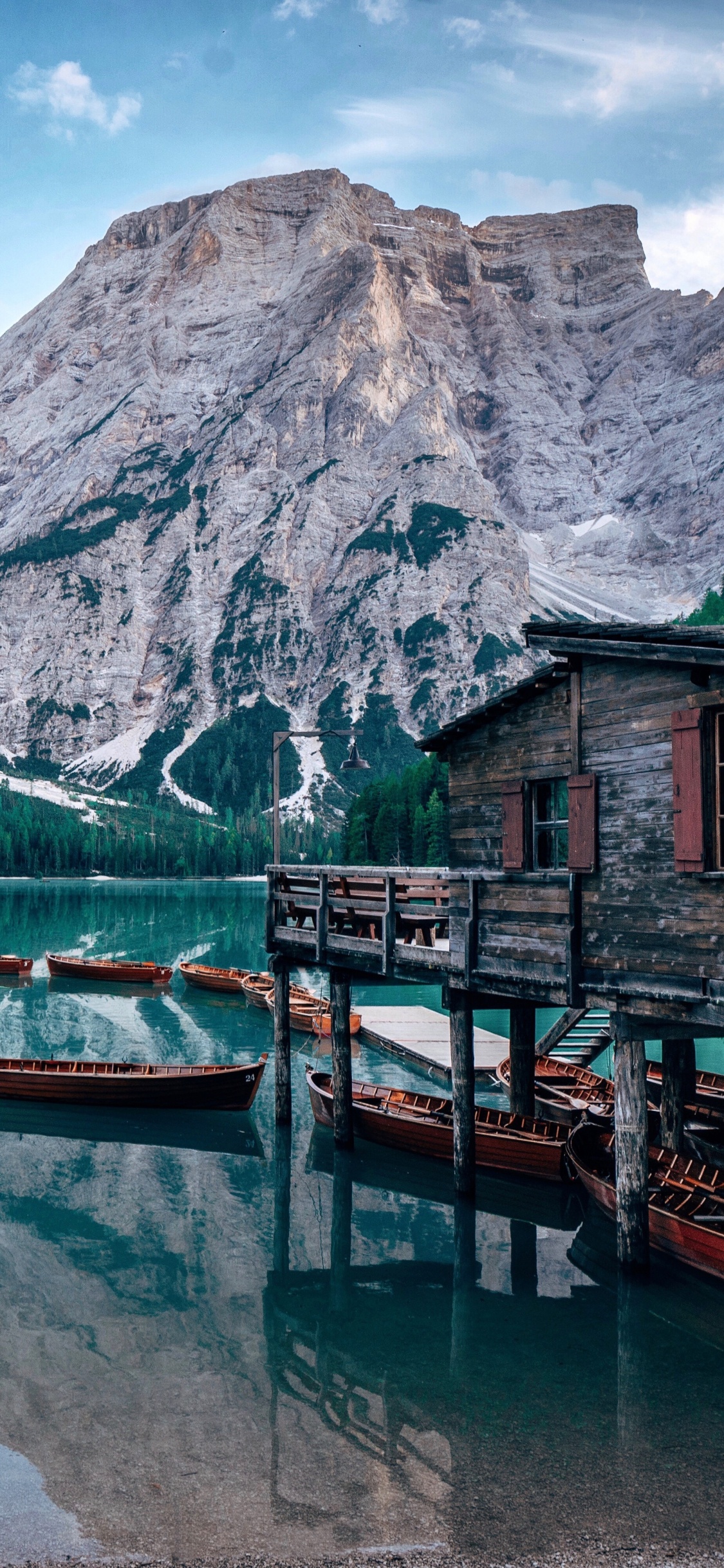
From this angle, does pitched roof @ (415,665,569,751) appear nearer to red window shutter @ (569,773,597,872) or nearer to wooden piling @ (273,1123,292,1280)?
red window shutter @ (569,773,597,872)

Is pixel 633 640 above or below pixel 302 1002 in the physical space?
above

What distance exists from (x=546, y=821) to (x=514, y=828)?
71 centimetres

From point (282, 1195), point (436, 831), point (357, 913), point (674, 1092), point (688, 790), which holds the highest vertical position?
point (688, 790)

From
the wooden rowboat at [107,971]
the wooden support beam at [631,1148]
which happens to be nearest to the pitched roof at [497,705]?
the wooden support beam at [631,1148]

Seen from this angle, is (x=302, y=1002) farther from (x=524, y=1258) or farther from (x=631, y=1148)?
(x=631, y=1148)

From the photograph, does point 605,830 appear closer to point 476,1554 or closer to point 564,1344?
point 564,1344

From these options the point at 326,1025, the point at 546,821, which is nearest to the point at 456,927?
the point at 546,821

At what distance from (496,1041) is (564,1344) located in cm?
2428

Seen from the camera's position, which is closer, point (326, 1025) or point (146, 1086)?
point (146, 1086)

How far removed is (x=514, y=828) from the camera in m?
20.5

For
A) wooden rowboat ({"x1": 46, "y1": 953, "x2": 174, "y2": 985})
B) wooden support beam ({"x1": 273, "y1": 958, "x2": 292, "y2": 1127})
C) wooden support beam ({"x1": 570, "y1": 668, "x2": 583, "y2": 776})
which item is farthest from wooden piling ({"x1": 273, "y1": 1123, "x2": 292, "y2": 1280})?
wooden rowboat ({"x1": 46, "y1": 953, "x2": 174, "y2": 985})

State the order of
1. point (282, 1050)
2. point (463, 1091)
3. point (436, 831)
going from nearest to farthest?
point (463, 1091), point (282, 1050), point (436, 831)

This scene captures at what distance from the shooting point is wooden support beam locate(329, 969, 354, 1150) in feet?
91.6

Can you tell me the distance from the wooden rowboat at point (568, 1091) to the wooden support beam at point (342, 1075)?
4.37m
